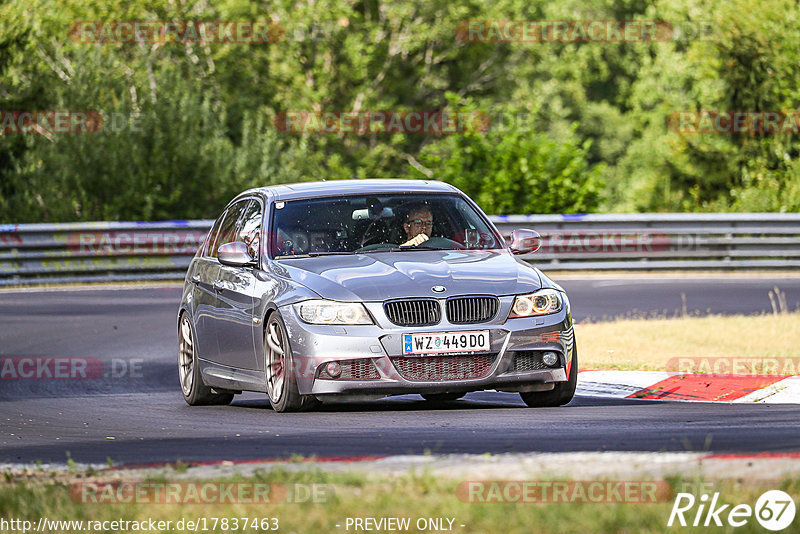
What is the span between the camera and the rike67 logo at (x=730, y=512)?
17.2 feet

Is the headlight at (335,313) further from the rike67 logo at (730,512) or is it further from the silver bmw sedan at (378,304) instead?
the rike67 logo at (730,512)

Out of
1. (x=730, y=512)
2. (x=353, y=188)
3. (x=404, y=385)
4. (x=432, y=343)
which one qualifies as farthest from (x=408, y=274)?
(x=730, y=512)

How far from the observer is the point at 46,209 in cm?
3005

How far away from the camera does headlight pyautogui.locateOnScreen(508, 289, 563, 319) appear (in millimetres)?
9875

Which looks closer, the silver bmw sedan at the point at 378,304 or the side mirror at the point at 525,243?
the silver bmw sedan at the point at 378,304

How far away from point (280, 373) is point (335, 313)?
69cm

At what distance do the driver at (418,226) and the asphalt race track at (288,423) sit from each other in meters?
1.19

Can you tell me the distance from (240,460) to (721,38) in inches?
1421

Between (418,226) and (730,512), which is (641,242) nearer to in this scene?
(418,226)

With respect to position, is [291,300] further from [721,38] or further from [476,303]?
[721,38]

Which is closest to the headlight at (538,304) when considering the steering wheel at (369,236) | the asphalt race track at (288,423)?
the asphalt race track at (288,423)

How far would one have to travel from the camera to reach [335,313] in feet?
31.9

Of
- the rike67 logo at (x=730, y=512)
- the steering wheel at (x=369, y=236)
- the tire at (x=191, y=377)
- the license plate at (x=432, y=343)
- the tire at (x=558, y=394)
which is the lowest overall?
the tire at (x=191, y=377)

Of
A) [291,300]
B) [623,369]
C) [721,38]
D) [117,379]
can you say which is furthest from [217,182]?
[291,300]
